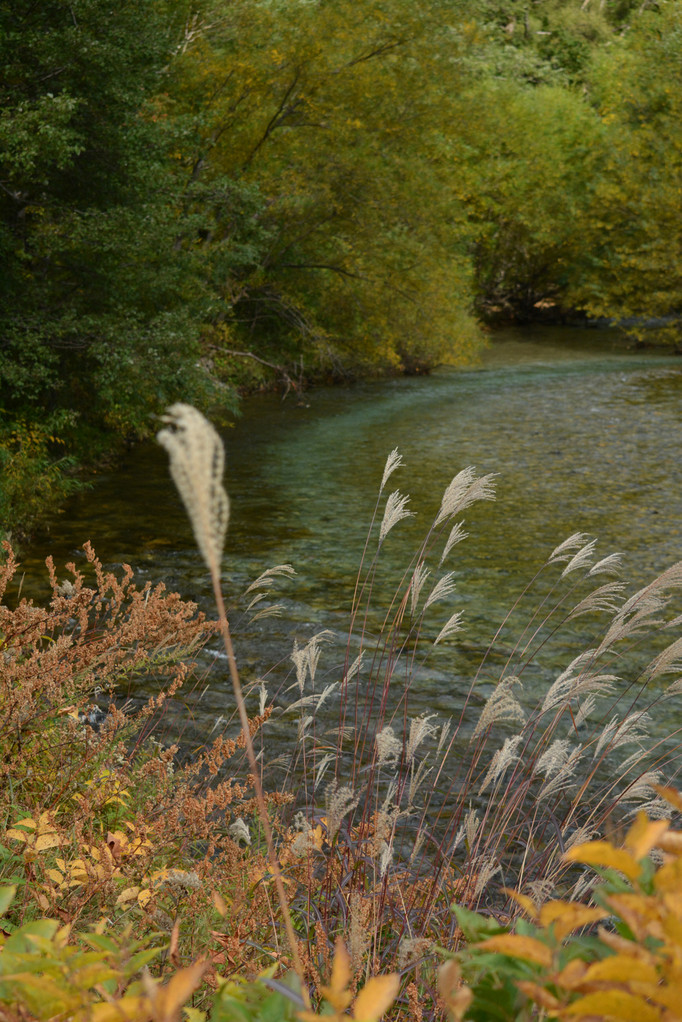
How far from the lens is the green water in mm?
8312

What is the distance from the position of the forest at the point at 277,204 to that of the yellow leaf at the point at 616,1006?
10.1 meters

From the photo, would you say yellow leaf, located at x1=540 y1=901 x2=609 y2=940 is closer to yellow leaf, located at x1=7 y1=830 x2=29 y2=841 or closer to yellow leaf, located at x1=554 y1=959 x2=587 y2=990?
yellow leaf, located at x1=554 y1=959 x2=587 y2=990

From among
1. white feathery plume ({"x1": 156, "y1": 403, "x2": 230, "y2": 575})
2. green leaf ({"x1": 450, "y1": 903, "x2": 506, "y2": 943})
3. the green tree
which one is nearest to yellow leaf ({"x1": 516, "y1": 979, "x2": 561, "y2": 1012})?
green leaf ({"x1": 450, "y1": 903, "x2": 506, "y2": 943})

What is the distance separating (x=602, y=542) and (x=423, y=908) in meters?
Answer: 7.80

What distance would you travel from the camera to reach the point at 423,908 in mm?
3039

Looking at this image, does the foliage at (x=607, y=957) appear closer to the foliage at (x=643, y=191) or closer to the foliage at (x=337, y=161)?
the foliage at (x=337, y=161)

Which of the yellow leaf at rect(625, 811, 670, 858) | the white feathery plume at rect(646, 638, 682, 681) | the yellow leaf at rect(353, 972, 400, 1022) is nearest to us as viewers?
the yellow leaf at rect(353, 972, 400, 1022)

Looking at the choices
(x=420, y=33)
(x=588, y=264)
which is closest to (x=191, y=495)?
(x=420, y=33)

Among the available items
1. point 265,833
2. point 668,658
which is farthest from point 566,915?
point 668,658

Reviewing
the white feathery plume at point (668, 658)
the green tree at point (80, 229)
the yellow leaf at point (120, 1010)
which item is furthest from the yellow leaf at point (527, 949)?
the green tree at point (80, 229)

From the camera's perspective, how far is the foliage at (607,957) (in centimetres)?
97

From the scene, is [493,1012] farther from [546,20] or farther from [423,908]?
[546,20]

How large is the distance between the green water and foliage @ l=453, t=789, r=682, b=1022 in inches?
152

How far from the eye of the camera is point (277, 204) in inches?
798
